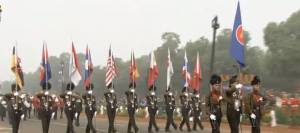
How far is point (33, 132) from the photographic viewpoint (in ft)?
84.2

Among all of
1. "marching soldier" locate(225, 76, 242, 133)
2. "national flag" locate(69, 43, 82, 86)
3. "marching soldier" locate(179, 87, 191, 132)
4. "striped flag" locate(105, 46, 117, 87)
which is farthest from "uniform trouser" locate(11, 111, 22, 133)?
"marching soldier" locate(179, 87, 191, 132)

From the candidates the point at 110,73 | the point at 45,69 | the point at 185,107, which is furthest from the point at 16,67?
the point at 185,107

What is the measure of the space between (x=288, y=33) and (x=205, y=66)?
1239cm

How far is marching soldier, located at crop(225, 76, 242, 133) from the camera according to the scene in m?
14.5

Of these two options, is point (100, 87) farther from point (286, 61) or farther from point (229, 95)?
point (229, 95)

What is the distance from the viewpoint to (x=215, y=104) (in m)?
14.5

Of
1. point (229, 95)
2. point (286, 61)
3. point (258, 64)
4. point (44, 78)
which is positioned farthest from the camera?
point (258, 64)

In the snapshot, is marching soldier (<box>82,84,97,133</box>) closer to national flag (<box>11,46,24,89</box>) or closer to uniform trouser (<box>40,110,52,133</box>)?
national flag (<box>11,46,24,89</box>)

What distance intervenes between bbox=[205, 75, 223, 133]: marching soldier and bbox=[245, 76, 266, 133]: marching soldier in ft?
3.38

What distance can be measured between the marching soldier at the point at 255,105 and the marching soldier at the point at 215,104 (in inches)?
40.6

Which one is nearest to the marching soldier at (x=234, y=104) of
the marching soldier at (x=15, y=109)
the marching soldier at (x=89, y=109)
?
the marching soldier at (x=15, y=109)

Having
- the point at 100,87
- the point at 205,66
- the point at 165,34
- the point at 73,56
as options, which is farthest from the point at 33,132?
the point at 100,87

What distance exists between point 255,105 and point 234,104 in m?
0.98

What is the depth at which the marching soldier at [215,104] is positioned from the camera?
47.2ft
